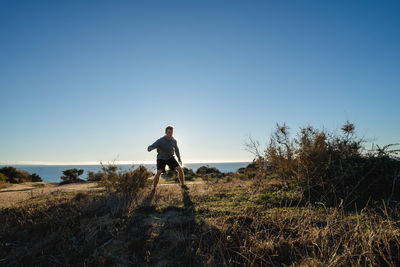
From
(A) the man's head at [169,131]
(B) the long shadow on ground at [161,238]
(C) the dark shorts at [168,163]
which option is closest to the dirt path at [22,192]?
(C) the dark shorts at [168,163]

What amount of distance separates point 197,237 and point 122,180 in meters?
3.81

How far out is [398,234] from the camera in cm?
219

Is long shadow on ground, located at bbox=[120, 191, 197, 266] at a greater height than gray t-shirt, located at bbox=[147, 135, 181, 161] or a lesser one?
lesser

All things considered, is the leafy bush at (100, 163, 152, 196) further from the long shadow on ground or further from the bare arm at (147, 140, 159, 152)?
the long shadow on ground

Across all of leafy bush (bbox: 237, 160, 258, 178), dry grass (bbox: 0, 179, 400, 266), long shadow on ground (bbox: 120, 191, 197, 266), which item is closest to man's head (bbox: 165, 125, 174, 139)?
leafy bush (bbox: 237, 160, 258, 178)

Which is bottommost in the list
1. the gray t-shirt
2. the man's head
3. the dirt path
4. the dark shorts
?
the dirt path

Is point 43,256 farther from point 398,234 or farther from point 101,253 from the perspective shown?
point 398,234

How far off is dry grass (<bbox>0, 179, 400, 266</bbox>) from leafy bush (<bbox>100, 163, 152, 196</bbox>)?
165 centimetres

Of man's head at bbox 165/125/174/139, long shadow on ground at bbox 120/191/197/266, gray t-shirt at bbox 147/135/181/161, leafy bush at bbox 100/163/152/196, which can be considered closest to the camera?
long shadow on ground at bbox 120/191/197/266

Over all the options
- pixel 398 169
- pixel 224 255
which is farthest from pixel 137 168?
pixel 398 169

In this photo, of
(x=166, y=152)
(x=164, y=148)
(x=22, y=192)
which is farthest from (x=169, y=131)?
(x=22, y=192)

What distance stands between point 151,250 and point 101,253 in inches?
25.2

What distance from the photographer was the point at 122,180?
5793 millimetres

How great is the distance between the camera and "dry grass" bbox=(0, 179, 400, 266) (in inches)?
85.9
